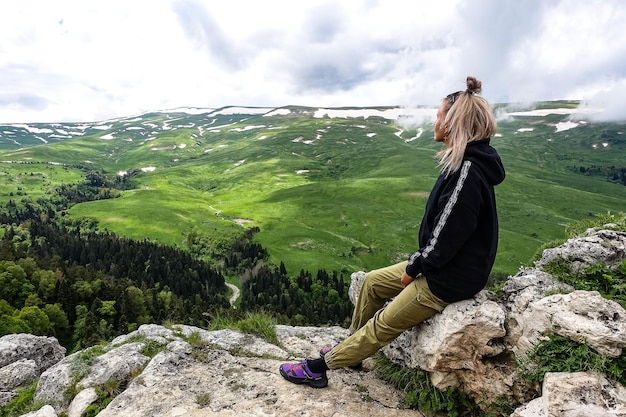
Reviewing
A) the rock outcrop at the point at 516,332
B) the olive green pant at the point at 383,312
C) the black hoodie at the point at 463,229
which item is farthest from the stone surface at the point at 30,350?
the black hoodie at the point at 463,229

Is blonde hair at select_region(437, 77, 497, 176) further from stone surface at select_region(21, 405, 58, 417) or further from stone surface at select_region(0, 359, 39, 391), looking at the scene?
stone surface at select_region(0, 359, 39, 391)

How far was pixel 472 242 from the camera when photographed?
24.7 ft

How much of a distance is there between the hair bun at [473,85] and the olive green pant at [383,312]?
4249mm

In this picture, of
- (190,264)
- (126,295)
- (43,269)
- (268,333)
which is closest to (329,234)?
(190,264)

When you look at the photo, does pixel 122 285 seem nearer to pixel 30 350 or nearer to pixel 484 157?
pixel 30 350

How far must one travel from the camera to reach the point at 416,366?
8.66 metres

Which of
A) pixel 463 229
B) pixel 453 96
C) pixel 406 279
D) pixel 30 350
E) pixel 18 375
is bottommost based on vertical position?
pixel 30 350

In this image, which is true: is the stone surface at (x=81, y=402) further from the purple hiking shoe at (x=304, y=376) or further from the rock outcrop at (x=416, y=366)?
the purple hiking shoe at (x=304, y=376)

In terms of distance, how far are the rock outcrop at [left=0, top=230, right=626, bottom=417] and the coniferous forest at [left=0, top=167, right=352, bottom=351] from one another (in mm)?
31733

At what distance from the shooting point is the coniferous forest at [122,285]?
75.2 m

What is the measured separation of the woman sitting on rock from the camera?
282 inches

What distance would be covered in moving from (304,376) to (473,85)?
7.91 metres

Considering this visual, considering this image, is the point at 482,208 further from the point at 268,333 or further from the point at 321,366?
the point at 268,333

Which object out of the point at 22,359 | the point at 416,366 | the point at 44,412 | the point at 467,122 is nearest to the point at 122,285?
the point at 22,359
